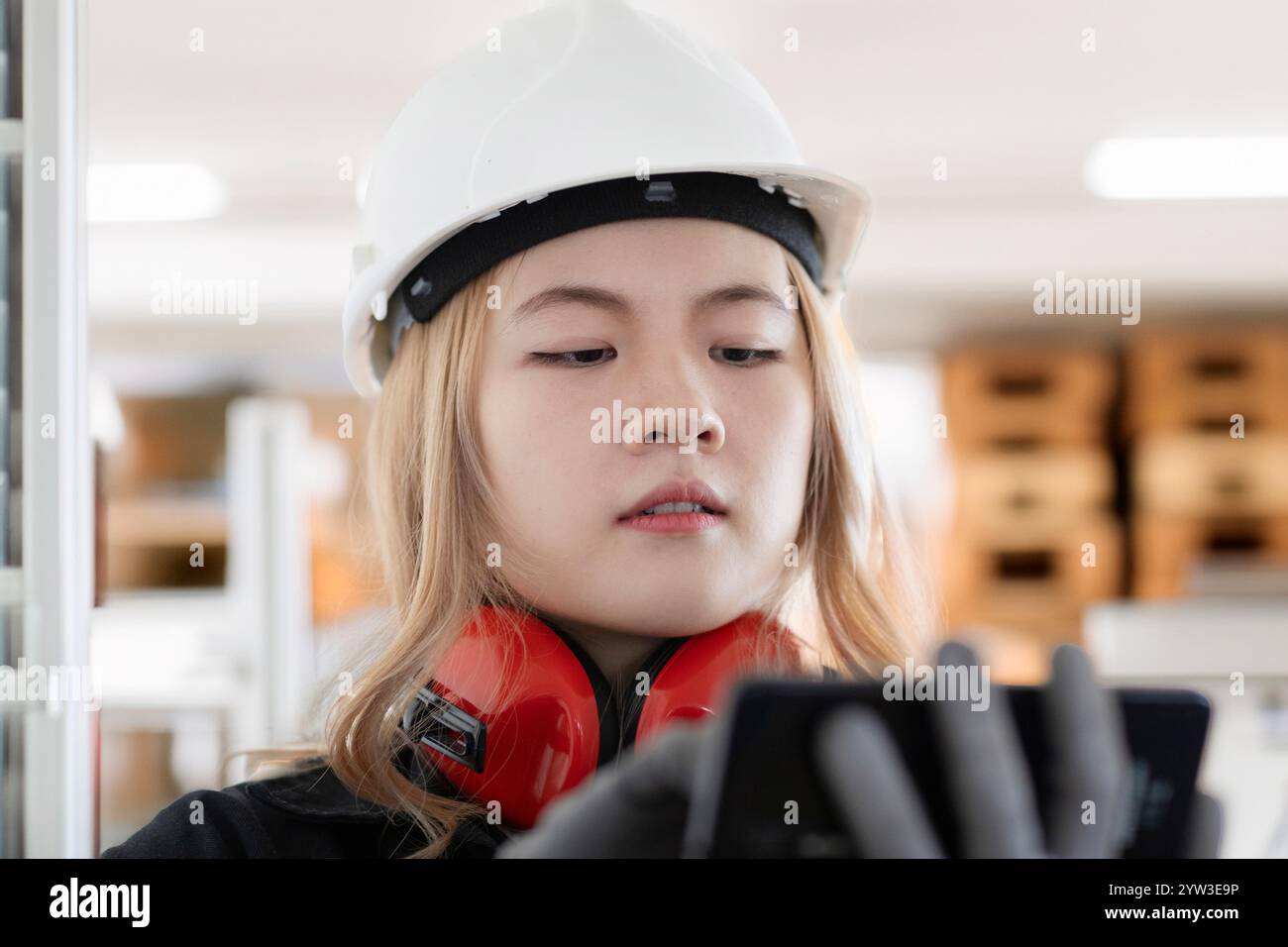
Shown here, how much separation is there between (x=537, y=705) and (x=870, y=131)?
265cm

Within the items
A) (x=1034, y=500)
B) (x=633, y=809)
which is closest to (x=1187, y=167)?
(x=1034, y=500)

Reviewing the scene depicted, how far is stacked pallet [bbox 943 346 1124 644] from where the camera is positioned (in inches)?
148

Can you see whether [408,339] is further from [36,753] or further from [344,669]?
[36,753]

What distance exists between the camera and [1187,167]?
3.30 meters

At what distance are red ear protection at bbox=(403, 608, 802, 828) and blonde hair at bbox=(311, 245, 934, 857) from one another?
1.1 inches

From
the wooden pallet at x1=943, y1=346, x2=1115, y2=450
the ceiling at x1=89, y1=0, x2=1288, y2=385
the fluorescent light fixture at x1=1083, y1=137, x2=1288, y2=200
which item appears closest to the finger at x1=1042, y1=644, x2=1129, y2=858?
the ceiling at x1=89, y1=0, x2=1288, y2=385

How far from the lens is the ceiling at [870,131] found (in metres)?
2.46

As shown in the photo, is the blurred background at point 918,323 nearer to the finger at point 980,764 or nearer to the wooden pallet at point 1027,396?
the wooden pallet at point 1027,396

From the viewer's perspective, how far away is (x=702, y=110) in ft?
2.93

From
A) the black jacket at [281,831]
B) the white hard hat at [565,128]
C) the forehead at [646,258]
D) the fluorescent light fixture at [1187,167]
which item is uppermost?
the fluorescent light fixture at [1187,167]

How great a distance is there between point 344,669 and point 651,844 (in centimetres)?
43

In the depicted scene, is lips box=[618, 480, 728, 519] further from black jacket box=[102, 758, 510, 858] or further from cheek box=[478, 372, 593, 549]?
black jacket box=[102, 758, 510, 858]

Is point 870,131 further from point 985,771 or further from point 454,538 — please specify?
point 985,771

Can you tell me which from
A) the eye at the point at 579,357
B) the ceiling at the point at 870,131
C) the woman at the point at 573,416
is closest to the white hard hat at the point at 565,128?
the woman at the point at 573,416
